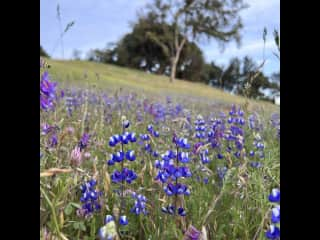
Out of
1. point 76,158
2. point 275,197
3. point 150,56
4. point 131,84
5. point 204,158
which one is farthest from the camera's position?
point 150,56

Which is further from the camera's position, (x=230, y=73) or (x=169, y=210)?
(x=230, y=73)

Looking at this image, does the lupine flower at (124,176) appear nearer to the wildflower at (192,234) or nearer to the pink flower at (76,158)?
the pink flower at (76,158)

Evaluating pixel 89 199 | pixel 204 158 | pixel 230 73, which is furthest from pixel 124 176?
pixel 230 73

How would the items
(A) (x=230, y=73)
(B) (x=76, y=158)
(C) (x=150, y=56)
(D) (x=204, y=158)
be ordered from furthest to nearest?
(C) (x=150, y=56) → (A) (x=230, y=73) → (D) (x=204, y=158) → (B) (x=76, y=158)

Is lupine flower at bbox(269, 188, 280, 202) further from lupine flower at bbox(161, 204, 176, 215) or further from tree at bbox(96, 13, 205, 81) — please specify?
tree at bbox(96, 13, 205, 81)

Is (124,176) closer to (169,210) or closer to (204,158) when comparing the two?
(169,210)

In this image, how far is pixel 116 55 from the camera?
53156 mm

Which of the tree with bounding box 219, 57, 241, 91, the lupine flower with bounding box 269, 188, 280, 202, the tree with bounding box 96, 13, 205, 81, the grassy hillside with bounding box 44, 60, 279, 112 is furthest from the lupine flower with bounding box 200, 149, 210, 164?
the tree with bounding box 96, 13, 205, 81

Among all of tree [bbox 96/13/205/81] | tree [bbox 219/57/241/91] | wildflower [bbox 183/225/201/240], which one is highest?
tree [bbox 96/13/205/81]

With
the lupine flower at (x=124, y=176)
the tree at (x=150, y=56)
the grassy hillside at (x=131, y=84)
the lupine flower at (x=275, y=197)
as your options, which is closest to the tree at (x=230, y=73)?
the grassy hillside at (x=131, y=84)

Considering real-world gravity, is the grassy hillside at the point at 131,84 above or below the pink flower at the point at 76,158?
above

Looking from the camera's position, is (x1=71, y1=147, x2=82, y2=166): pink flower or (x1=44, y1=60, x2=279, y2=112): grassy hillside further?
(x1=44, y1=60, x2=279, y2=112): grassy hillside
